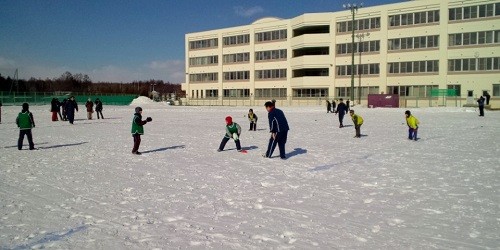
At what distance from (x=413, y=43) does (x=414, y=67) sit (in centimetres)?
359

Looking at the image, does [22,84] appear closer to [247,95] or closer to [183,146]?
[247,95]

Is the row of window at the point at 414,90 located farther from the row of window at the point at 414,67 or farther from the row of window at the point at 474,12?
the row of window at the point at 474,12

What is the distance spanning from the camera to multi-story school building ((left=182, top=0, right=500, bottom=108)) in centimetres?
5050

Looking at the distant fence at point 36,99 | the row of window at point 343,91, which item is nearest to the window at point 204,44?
the row of window at point 343,91

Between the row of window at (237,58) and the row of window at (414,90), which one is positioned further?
the row of window at (237,58)

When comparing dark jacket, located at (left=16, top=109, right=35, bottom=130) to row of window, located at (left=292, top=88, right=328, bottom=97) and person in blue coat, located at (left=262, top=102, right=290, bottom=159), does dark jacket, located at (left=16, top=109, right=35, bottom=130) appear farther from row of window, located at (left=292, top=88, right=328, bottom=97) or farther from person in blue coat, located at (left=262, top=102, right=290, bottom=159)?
row of window, located at (left=292, top=88, right=328, bottom=97)

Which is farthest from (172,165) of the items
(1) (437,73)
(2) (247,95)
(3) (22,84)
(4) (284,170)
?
(3) (22,84)

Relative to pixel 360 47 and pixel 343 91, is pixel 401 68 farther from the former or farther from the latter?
pixel 343 91

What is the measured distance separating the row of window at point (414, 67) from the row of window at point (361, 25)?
6902 mm

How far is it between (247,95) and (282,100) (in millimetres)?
8961

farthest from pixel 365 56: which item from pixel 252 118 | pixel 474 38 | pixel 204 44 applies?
pixel 252 118

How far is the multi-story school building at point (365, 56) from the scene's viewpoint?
50500mm

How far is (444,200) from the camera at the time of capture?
6324 mm

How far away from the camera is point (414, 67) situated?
5491cm
